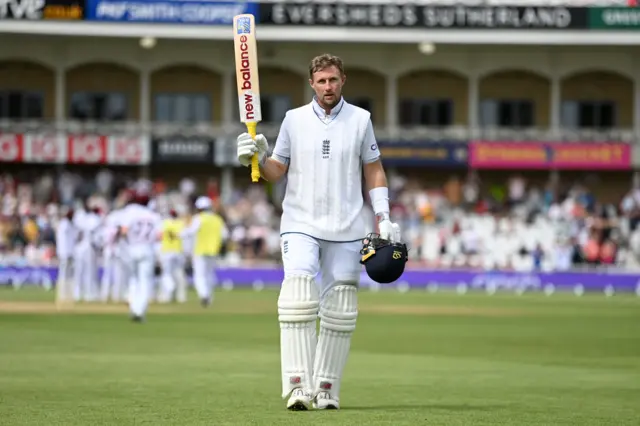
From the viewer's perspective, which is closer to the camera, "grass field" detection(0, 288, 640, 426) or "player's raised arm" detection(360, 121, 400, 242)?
"grass field" detection(0, 288, 640, 426)

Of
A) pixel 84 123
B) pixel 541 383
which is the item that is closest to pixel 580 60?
pixel 84 123

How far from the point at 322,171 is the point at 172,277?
25.1 meters

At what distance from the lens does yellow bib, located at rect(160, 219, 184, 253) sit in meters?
35.6

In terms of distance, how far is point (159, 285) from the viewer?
125 ft

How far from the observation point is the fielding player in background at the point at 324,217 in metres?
11.1

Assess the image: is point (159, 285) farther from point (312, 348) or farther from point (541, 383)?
point (312, 348)

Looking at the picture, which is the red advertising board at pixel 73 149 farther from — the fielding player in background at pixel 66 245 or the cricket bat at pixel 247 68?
the cricket bat at pixel 247 68

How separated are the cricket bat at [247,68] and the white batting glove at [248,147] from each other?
0.91 ft

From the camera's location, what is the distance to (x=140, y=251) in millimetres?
27141

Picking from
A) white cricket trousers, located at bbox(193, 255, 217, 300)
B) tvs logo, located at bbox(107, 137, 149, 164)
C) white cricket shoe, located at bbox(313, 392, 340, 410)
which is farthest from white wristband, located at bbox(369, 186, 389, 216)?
tvs logo, located at bbox(107, 137, 149, 164)

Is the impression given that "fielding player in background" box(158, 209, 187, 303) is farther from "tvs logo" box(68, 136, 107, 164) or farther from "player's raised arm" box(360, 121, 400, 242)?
"player's raised arm" box(360, 121, 400, 242)

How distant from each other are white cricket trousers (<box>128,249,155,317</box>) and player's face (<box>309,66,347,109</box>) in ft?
51.4

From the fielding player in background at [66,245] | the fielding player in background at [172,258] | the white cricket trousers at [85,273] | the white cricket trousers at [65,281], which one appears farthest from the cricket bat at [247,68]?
the white cricket trousers at [85,273]

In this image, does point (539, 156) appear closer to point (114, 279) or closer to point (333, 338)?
point (114, 279)
